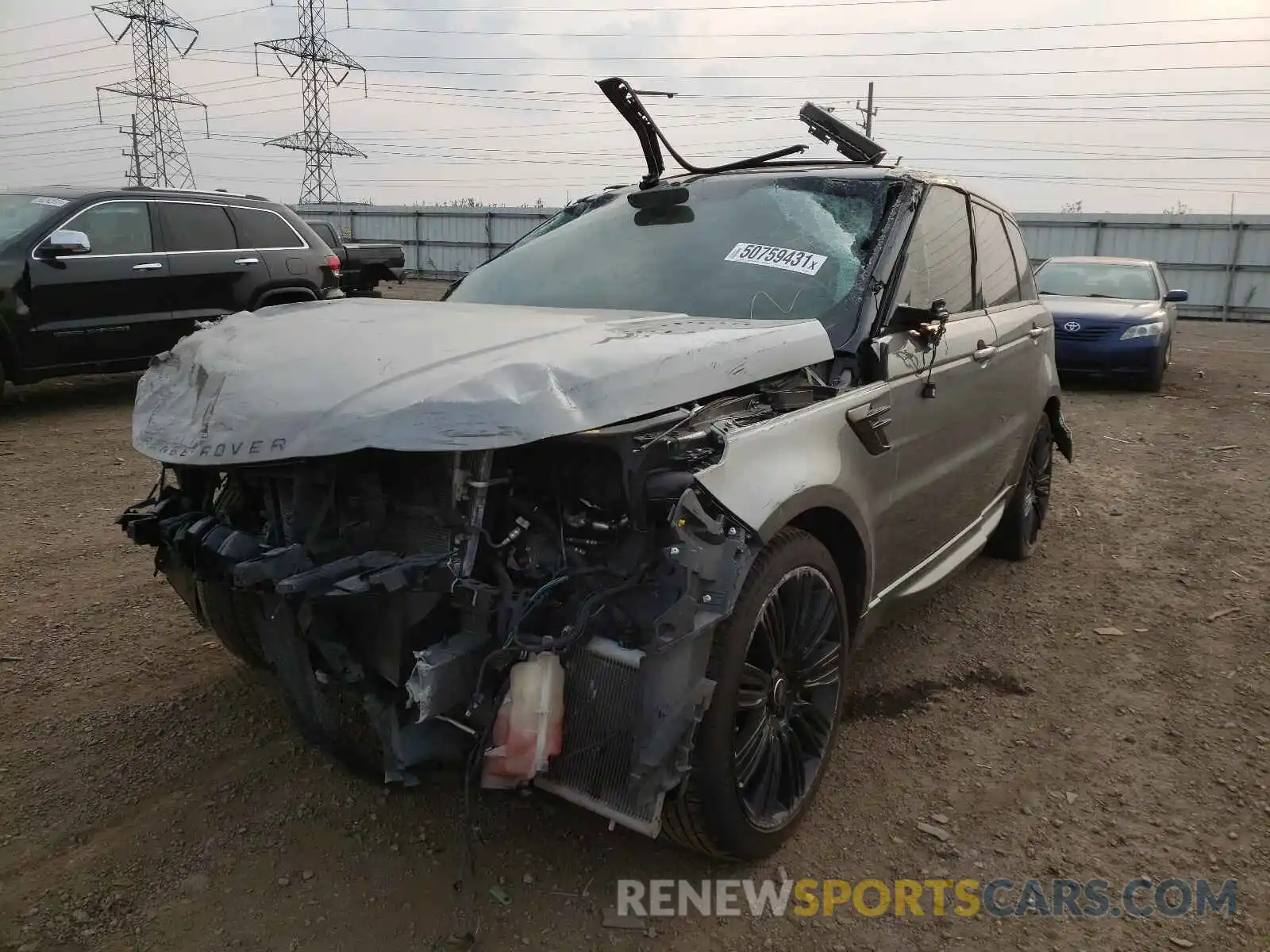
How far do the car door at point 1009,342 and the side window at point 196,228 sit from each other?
6.75m

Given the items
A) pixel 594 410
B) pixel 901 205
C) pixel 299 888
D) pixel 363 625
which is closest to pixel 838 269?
pixel 901 205

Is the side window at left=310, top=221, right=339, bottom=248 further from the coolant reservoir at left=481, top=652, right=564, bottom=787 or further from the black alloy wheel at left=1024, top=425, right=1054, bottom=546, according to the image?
the coolant reservoir at left=481, top=652, right=564, bottom=787

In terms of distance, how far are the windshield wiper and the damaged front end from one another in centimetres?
201

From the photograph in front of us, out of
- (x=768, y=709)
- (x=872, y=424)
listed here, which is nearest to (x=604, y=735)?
(x=768, y=709)

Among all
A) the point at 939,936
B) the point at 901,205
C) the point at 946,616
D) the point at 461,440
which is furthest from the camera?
the point at 946,616

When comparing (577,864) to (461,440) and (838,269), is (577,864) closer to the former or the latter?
(461,440)

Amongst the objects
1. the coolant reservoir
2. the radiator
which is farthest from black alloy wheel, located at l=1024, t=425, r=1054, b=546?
the coolant reservoir

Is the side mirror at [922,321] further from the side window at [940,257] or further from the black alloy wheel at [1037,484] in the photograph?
the black alloy wheel at [1037,484]

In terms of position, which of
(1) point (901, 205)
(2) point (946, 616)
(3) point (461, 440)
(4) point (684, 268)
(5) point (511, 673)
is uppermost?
(1) point (901, 205)

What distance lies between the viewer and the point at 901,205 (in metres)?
3.35

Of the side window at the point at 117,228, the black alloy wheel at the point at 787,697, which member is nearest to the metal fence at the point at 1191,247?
the side window at the point at 117,228

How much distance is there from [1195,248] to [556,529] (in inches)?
1008

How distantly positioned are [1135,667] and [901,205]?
2089 mm

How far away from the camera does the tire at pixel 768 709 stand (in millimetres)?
2191
